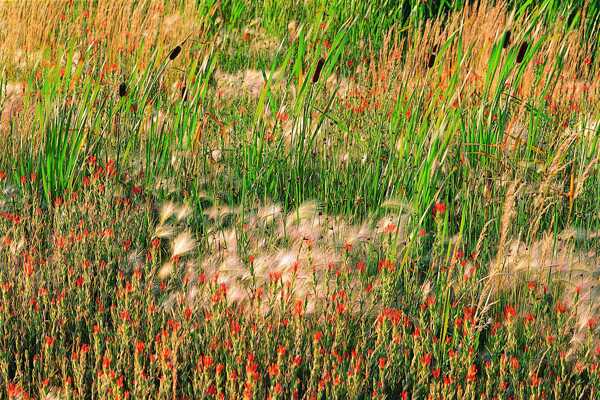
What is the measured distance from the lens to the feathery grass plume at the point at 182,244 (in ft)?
9.67

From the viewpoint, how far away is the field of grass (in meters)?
2.44

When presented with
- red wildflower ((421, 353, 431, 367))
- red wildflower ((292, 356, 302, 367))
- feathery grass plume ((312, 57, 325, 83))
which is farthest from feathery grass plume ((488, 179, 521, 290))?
feathery grass plume ((312, 57, 325, 83))

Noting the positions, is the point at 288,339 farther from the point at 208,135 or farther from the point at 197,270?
the point at 208,135

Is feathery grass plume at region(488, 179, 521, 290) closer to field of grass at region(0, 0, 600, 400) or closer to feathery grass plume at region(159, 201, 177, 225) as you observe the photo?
field of grass at region(0, 0, 600, 400)

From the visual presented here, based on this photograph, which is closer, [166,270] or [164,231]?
[166,270]

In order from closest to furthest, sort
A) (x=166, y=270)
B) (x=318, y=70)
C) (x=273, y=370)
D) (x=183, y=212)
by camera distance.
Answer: (x=273, y=370) < (x=166, y=270) < (x=183, y=212) < (x=318, y=70)

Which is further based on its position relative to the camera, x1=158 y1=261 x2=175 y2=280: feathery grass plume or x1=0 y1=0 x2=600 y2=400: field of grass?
x1=158 y1=261 x2=175 y2=280: feathery grass plume

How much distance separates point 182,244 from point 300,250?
43cm

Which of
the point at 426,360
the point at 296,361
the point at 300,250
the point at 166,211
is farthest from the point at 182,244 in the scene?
the point at 426,360

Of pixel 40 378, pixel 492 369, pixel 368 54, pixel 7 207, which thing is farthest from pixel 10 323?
pixel 368 54

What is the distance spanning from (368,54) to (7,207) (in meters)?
3.43

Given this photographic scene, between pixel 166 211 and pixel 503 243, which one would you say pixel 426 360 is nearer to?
pixel 503 243

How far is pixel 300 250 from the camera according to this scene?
9.83 feet

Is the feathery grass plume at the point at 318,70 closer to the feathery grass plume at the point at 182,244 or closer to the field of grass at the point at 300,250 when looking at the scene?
the field of grass at the point at 300,250
